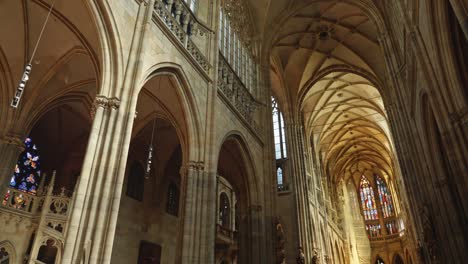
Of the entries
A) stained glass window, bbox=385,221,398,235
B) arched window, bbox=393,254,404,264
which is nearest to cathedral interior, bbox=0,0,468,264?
arched window, bbox=393,254,404,264

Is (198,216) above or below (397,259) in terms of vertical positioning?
below

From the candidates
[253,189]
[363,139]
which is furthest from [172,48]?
[363,139]

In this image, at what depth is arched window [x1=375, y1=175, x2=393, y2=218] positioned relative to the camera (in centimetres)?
3678

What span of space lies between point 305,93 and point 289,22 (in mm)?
5183

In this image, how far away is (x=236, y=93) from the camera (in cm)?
1229

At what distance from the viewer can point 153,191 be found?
1481 cm

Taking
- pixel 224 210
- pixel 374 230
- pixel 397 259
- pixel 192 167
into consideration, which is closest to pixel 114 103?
pixel 192 167

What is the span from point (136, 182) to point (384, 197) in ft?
105

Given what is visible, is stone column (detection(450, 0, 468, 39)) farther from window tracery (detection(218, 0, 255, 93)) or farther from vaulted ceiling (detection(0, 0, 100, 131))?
window tracery (detection(218, 0, 255, 93))

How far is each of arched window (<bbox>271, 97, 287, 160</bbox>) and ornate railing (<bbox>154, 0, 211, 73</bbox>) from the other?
445 inches

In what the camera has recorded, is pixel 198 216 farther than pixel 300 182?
No

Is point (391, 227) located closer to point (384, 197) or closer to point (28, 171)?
point (384, 197)

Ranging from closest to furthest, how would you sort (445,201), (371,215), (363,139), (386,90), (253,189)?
(445,201), (253,189), (386,90), (363,139), (371,215)

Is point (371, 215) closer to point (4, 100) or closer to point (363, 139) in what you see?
point (363, 139)
